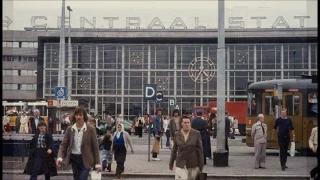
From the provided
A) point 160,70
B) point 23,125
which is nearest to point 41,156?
point 23,125

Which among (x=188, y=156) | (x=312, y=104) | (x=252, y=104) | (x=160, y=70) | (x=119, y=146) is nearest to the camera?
(x=188, y=156)

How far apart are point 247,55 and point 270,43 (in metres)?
2.49

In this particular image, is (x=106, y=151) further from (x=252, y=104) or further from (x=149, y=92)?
(x=252, y=104)

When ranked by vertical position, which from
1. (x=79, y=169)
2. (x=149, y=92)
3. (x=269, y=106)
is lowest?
(x=79, y=169)

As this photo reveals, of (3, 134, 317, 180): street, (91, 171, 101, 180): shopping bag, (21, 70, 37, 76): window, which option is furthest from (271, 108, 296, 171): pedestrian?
(21, 70, 37, 76): window

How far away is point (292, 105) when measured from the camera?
19.6m

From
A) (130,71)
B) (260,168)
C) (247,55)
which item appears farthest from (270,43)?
(260,168)

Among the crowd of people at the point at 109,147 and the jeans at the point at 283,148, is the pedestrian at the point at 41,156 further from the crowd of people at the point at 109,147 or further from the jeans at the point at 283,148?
the jeans at the point at 283,148

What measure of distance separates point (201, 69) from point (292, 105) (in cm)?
2805

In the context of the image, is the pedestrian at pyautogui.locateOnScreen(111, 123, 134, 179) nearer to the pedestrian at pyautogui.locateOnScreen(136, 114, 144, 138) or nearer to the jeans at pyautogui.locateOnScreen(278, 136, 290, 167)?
the jeans at pyautogui.locateOnScreen(278, 136, 290, 167)

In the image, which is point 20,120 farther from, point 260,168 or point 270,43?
point 270,43

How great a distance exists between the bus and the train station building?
2409 centimetres

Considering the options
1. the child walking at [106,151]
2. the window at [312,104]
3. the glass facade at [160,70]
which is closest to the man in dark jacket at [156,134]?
the child walking at [106,151]

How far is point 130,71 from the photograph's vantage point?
162ft
